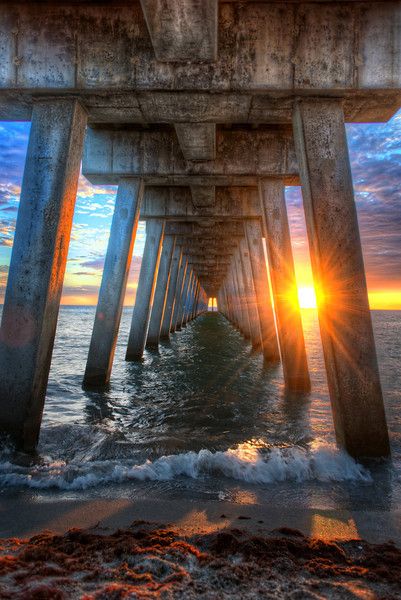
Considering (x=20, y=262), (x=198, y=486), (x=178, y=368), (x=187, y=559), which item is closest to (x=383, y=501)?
(x=198, y=486)

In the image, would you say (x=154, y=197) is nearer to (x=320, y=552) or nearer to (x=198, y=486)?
(x=198, y=486)

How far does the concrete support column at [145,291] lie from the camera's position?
14180mm

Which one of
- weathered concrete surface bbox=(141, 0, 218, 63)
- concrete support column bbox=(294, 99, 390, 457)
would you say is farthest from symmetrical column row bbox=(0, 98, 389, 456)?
weathered concrete surface bbox=(141, 0, 218, 63)

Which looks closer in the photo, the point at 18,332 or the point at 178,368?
the point at 18,332

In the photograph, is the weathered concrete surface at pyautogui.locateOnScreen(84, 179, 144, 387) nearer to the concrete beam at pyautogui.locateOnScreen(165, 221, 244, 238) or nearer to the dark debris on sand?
the dark debris on sand

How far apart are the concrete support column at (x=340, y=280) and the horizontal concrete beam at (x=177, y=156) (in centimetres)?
387

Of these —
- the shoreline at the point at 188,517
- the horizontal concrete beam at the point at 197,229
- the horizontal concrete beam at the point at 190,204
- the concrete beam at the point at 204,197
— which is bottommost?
the shoreline at the point at 188,517

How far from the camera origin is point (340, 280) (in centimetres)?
479

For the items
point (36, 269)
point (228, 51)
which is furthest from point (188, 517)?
point (228, 51)

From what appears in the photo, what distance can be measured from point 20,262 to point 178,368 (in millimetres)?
8174

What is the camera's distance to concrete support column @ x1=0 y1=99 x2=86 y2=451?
4.70 m

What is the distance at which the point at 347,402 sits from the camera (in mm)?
4613

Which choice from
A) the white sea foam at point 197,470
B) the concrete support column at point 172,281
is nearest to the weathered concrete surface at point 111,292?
the white sea foam at point 197,470

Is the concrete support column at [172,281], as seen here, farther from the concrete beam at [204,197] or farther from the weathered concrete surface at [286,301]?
the weathered concrete surface at [286,301]
